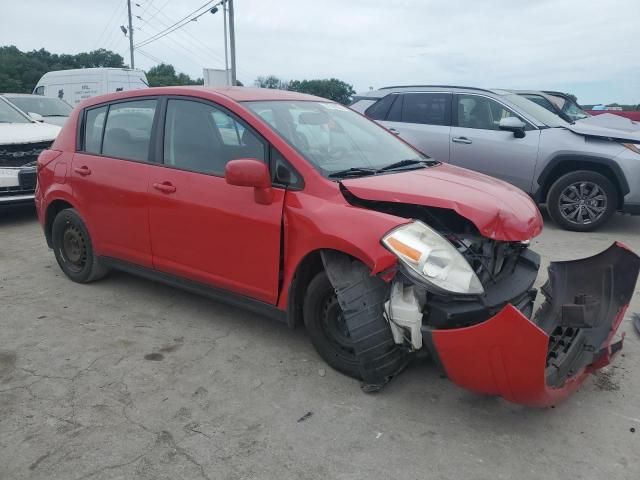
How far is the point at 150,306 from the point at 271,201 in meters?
1.74

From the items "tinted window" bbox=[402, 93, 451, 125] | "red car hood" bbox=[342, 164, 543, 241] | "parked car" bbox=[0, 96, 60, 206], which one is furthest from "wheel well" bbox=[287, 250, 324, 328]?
"parked car" bbox=[0, 96, 60, 206]

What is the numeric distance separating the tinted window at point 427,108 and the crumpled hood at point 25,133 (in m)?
5.19

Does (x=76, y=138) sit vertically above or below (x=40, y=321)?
above

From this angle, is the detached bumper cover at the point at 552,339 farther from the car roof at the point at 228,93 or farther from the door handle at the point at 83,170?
the door handle at the point at 83,170

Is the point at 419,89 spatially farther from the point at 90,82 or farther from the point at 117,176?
the point at 90,82

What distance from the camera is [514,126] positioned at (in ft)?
23.1

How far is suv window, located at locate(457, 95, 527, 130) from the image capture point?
24.2 ft

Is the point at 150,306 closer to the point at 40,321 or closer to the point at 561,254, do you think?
the point at 40,321

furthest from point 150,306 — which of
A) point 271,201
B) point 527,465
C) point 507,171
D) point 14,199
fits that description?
point 507,171

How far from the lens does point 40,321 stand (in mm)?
4199

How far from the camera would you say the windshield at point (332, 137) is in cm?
357

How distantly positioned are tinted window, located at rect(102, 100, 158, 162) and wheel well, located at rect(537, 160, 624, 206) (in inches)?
202

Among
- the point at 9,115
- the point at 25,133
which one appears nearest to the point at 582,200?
the point at 25,133

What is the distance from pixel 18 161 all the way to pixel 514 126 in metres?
6.67
